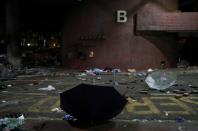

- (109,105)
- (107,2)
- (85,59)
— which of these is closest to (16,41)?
(85,59)

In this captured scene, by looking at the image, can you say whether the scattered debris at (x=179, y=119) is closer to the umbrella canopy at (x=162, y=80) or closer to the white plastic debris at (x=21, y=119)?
the white plastic debris at (x=21, y=119)

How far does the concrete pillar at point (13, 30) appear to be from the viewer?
25.1m

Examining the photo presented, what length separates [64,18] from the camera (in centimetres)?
2391

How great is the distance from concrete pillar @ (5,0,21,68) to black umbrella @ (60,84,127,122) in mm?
18738

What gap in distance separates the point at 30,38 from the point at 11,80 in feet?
75.4

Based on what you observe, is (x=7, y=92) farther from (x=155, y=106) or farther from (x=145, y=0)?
(x=145, y=0)

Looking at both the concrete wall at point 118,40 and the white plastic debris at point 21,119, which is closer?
the white plastic debris at point 21,119

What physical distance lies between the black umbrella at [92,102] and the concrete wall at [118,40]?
15266 mm

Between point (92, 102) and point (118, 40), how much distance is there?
15.9 metres

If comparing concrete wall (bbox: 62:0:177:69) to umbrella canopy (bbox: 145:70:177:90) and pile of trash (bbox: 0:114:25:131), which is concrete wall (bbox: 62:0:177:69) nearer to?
umbrella canopy (bbox: 145:70:177:90)

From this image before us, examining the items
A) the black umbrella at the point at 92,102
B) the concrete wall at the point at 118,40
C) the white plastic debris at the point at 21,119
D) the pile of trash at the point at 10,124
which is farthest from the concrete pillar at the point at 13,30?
the black umbrella at the point at 92,102

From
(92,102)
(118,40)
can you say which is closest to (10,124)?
(92,102)

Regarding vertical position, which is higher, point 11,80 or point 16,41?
point 16,41

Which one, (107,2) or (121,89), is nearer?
(121,89)
